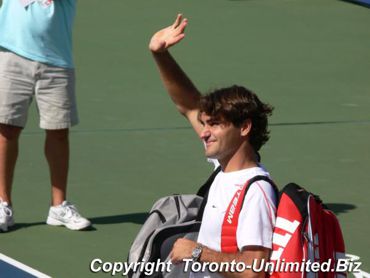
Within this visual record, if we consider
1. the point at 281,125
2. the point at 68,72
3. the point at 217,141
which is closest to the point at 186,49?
the point at 281,125

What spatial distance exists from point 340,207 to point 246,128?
158 inches

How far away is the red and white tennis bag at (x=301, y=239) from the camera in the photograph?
15.8 feet

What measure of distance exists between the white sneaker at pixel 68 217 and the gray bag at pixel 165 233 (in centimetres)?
297

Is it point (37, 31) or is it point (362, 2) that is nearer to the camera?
point (37, 31)

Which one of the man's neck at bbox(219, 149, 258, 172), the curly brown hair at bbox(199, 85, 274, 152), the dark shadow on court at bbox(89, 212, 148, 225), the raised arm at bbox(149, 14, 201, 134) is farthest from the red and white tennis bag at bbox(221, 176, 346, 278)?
the dark shadow on court at bbox(89, 212, 148, 225)

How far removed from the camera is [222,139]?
513 cm

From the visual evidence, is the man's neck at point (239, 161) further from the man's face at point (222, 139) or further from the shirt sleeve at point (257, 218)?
the shirt sleeve at point (257, 218)

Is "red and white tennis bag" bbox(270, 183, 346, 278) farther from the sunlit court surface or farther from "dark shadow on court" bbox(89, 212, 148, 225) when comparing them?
"dark shadow on court" bbox(89, 212, 148, 225)

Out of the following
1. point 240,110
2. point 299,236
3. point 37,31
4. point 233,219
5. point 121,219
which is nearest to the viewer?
point 299,236

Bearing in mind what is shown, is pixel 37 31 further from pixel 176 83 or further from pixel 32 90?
pixel 176 83

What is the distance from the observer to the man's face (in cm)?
512

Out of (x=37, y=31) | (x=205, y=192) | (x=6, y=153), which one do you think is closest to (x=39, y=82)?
(x=37, y=31)

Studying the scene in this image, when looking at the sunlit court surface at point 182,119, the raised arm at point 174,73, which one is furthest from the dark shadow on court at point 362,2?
the raised arm at point 174,73

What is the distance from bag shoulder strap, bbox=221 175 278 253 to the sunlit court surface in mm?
2752
